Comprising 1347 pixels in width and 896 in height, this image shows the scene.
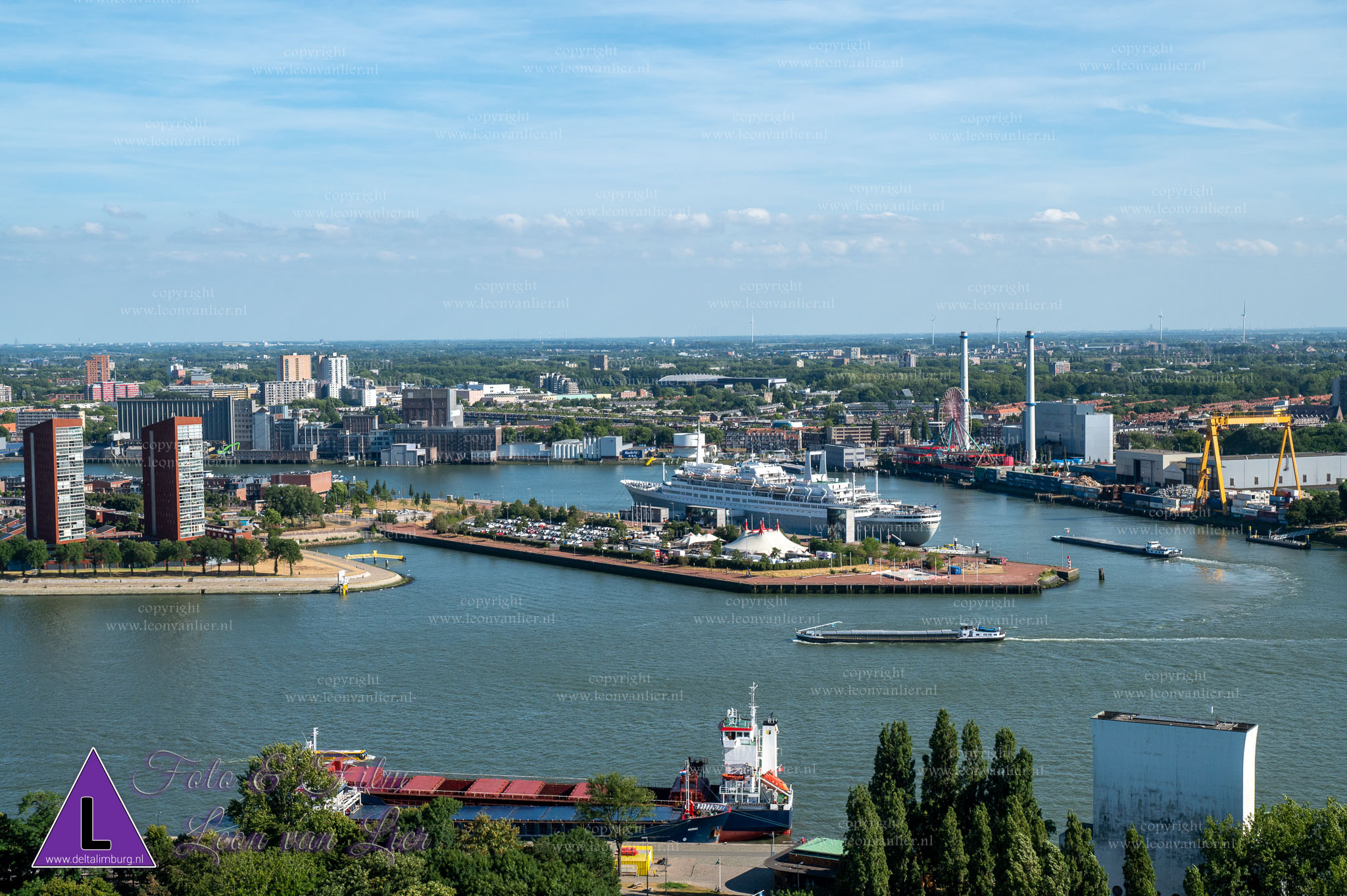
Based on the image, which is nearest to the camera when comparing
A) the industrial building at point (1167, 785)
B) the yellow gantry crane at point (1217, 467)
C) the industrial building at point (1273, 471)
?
the industrial building at point (1167, 785)

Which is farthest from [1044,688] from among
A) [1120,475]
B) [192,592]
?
[1120,475]

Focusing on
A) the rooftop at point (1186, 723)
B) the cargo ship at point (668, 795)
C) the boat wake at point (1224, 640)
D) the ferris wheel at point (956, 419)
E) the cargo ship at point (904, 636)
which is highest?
the ferris wheel at point (956, 419)

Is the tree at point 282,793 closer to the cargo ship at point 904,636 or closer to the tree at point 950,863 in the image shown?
the tree at point 950,863

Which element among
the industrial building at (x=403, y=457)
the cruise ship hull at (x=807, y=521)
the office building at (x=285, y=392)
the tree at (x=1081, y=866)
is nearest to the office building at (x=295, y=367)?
the office building at (x=285, y=392)

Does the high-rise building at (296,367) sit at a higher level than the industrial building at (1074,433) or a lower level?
higher

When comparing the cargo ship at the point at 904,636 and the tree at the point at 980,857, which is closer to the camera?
the tree at the point at 980,857

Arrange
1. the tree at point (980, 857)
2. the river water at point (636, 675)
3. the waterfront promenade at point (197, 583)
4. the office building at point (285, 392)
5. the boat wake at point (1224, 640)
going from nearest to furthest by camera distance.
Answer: the tree at point (980, 857), the river water at point (636, 675), the boat wake at point (1224, 640), the waterfront promenade at point (197, 583), the office building at point (285, 392)
